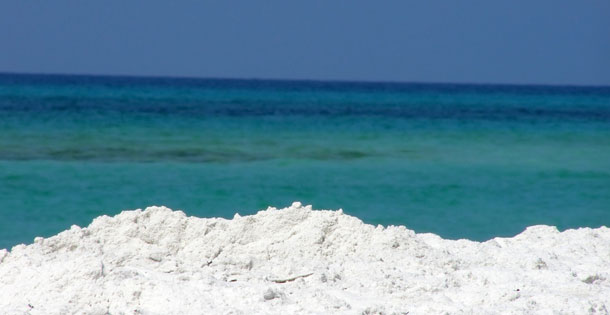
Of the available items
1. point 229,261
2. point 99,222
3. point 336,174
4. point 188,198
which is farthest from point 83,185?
point 229,261

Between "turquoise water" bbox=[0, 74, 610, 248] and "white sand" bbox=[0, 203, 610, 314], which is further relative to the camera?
"turquoise water" bbox=[0, 74, 610, 248]

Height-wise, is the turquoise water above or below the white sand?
below

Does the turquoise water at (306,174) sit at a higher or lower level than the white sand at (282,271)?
lower

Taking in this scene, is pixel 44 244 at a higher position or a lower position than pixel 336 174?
higher

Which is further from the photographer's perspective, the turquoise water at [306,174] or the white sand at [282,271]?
the turquoise water at [306,174]

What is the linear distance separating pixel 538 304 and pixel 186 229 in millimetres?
1950

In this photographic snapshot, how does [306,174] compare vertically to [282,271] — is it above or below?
below

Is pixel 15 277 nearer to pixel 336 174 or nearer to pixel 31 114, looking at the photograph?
pixel 336 174

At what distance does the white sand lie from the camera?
3.86 meters

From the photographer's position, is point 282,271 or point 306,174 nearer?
point 282,271

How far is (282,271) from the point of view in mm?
4305

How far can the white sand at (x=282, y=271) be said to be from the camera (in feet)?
12.7

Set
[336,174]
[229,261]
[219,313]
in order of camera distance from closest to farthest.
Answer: [219,313] < [229,261] < [336,174]

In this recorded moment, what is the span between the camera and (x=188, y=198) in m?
10.8
